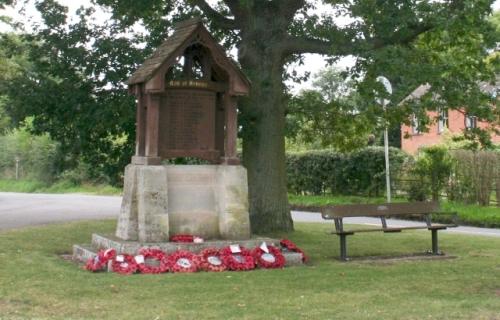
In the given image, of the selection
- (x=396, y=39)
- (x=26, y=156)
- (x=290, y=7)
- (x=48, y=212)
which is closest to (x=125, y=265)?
(x=396, y=39)

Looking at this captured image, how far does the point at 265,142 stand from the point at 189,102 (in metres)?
3.98

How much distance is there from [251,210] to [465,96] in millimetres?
5392

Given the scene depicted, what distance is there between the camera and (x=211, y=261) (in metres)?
10.9

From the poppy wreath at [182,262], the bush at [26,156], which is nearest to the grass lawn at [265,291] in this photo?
the poppy wreath at [182,262]

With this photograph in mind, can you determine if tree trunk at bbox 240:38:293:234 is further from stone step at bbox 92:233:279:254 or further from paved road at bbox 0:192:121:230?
paved road at bbox 0:192:121:230

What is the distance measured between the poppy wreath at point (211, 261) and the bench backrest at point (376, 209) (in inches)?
88.7

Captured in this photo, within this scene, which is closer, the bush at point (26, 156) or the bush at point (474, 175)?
the bush at point (474, 175)

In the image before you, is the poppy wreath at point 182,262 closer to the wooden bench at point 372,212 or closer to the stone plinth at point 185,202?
the stone plinth at point 185,202

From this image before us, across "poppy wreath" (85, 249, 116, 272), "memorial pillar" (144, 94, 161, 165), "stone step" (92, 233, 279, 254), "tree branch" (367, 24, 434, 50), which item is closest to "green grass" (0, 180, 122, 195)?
"tree branch" (367, 24, 434, 50)

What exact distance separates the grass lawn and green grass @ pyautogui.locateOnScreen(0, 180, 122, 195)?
96.8ft

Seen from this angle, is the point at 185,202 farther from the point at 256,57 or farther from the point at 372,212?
the point at 256,57

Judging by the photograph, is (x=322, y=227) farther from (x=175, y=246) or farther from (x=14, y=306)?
(x=14, y=306)

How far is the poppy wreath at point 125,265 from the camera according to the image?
10398mm

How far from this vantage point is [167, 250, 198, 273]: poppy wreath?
1059 cm
